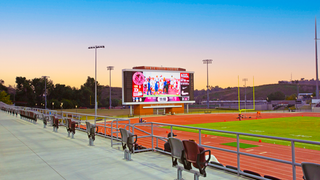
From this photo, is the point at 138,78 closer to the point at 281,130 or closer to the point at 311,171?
the point at 281,130

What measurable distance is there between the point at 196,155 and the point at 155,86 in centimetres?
5018

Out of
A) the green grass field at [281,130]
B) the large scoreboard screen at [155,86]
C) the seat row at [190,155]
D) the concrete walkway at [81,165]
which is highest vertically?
the large scoreboard screen at [155,86]

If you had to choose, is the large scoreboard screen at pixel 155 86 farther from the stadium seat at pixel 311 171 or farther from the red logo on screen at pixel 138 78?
the stadium seat at pixel 311 171

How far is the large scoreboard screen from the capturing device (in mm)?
52375

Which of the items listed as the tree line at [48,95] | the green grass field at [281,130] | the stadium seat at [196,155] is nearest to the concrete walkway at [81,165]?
the stadium seat at [196,155]

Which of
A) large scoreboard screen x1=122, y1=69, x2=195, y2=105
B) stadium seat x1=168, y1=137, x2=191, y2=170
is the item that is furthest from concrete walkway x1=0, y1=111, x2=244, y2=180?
large scoreboard screen x1=122, y1=69, x2=195, y2=105

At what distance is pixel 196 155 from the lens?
18.0 feet

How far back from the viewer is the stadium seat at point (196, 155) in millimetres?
5316

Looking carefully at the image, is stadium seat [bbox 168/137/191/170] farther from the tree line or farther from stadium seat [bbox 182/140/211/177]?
the tree line

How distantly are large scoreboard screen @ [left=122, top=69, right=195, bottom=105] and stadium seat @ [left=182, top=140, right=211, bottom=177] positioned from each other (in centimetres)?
4654

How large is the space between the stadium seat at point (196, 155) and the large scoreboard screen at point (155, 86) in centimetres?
4654

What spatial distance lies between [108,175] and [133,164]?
118 cm

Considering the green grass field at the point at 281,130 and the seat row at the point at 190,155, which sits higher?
the seat row at the point at 190,155

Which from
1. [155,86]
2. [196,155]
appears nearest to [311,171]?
[196,155]
